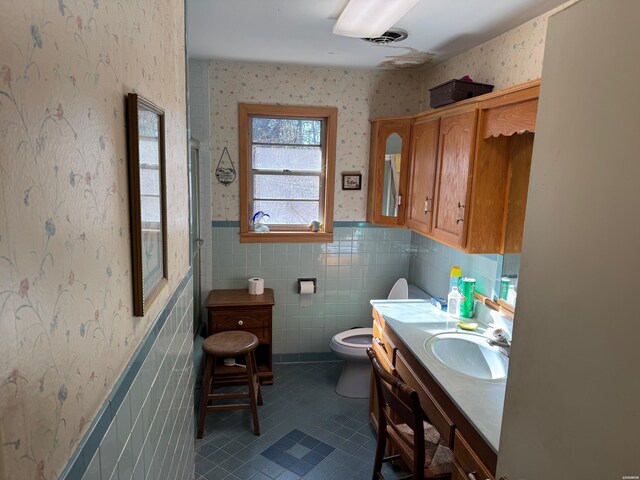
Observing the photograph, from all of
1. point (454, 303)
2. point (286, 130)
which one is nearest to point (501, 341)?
point (454, 303)

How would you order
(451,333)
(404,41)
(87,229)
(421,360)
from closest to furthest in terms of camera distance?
(87,229)
(421,360)
(451,333)
(404,41)

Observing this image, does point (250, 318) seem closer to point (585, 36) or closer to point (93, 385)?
point (93, 385)

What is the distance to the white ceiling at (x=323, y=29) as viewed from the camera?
2062 mm

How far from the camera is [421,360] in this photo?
6.56 feet

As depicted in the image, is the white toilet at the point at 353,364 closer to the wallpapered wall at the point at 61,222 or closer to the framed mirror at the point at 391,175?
the framed mirror at the point at 391,175

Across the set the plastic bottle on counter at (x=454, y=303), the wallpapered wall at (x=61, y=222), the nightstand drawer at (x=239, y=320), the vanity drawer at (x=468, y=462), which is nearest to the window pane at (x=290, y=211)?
the nightstand drawer at (x=239, y=320)

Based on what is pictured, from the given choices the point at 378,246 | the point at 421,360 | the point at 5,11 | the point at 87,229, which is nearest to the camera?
the point at 5,11

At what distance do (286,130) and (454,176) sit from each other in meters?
1.60

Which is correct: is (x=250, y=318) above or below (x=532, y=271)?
below

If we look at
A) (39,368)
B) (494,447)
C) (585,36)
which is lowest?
(494,447)

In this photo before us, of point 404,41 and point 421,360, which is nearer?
point 421,360

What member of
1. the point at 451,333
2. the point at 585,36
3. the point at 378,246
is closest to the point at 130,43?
the point at 585,36

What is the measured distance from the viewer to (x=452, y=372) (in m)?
1.88

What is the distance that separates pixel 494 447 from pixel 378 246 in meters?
2.40
